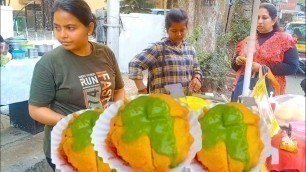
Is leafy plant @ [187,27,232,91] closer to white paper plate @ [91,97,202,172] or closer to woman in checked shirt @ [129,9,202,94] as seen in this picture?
woman in checked shirt @ [129,9,202,94]

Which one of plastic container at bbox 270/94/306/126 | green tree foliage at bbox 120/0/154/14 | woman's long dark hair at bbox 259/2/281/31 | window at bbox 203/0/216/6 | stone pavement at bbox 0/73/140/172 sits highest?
green tree foliage at bbox 120/0/154/14

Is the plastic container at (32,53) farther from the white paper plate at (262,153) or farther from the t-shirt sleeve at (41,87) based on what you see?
the white paper plate at (262,153)

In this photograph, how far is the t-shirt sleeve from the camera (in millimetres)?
1077

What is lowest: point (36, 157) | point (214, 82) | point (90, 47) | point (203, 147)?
point (36, 157)

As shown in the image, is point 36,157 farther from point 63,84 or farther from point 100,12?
point 63,84

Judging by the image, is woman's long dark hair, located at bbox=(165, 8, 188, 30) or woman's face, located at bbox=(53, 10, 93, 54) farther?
woman's long dark hair, located at bbox=(165, 8, 188, 30)

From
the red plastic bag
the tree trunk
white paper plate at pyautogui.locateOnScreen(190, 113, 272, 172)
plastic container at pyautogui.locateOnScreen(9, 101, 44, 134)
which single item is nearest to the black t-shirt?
white paper plate at pyautogui.locateOnScreen(190, 113, 272, 172)

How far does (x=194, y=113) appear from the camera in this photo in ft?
2.17

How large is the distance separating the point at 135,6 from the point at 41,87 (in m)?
7.45

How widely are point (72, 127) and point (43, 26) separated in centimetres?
279

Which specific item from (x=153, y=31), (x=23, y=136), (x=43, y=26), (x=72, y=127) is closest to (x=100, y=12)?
(x=43, y=26)

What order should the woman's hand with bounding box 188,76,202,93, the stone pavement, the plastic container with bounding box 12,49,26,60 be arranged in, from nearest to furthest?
the woman's hand with bounding box 188,76,202,93 < the plastic container with bounding box 12,49,26,60 < the stone pavement

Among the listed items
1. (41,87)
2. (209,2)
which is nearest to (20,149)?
(41,87)

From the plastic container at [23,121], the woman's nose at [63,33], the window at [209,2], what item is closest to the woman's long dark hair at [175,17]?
the woman's nose at [63,33]
